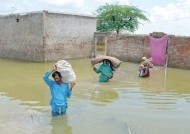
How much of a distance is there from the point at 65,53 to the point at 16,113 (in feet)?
41.5

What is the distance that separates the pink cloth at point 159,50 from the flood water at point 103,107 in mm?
3753

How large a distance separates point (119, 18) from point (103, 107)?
22.7 metres

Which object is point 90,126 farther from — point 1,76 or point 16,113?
point 1,76

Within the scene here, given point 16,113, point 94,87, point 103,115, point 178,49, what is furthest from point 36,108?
point 178,49

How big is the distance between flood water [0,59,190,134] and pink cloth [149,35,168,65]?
148 inches

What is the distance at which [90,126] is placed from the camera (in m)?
5.92

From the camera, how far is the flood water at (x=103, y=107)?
5.81 m

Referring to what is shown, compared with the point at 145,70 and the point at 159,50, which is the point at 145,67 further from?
the point at 159,50

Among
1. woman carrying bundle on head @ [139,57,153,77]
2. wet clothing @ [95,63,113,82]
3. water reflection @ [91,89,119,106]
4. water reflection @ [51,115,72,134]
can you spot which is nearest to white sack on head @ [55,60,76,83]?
water reflection @ [51,115,72,134]

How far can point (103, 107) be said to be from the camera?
290 inches

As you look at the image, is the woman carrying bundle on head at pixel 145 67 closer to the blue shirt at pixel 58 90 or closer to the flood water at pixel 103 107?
the flood water at pixel 103 107

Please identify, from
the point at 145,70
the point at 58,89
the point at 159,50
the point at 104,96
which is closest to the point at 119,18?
the point at 159,50

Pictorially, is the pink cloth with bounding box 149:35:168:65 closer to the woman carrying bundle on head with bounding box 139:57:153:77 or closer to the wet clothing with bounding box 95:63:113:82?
the woman carrying bundle on head with bounding box 139:57:153:77

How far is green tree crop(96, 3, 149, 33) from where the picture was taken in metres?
29.0
